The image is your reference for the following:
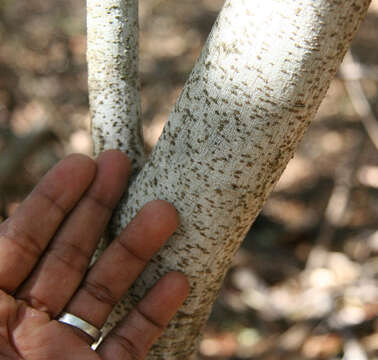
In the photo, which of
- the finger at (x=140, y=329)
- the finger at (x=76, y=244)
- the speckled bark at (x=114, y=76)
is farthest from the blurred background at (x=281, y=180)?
the speckled bark at (x=114, y=76)

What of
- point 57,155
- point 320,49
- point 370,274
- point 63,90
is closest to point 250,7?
point 320,49

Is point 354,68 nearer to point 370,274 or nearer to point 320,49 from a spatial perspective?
point 370,274

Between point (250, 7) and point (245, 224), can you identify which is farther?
point (245, 224)

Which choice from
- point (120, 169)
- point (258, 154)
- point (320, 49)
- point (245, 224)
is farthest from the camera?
point (120, 169)

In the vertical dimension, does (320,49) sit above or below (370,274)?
below

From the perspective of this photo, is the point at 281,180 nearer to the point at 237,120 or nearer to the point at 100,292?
the point at 100,292

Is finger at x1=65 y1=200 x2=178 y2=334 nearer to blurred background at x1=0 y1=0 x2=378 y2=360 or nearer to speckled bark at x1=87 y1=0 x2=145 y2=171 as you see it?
speckled bark at x1=87 y1=0 x2=145 y2=171

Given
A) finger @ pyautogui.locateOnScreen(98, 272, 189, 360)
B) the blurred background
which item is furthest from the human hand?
the blurred background

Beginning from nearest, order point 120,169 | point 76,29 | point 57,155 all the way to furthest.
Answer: point 120,169 → point 57,155 → point 76,29
